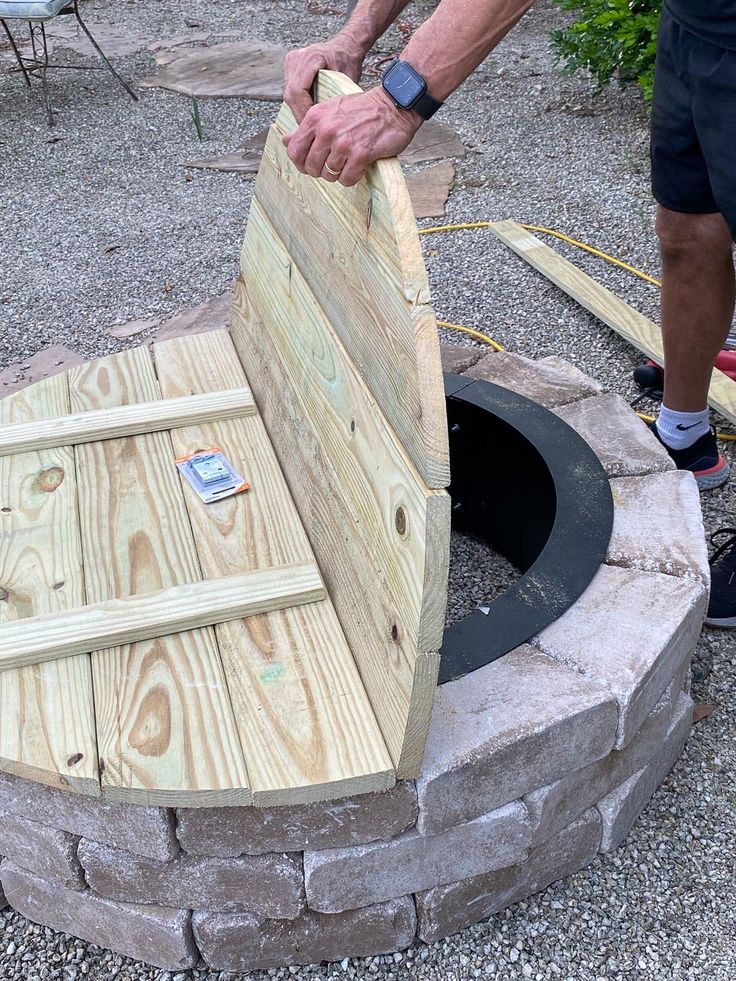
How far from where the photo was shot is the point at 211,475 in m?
2.04

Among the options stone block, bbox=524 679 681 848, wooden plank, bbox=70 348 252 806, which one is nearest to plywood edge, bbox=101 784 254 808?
wooden plank, bbox=70 348 252 806

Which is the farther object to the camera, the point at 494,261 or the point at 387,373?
the point at 494,261

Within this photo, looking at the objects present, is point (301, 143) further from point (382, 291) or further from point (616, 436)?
point (616, 436)

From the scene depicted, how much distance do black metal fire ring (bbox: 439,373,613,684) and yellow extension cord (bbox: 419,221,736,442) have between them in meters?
0.86

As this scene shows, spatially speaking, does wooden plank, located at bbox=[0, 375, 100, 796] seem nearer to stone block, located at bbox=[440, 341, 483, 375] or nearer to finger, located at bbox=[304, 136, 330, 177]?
finger, located at bbox=[304, 136, 330, 177]

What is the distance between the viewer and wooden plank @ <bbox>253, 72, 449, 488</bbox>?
1224 millimetres

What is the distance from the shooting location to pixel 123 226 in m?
4.80

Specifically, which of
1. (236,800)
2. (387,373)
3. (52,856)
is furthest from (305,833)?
(387,373)

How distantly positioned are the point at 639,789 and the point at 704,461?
1.28 metres

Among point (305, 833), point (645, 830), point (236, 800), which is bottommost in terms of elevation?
point (645, 830)

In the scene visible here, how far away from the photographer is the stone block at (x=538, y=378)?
2445 mm

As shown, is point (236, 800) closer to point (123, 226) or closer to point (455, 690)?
point (455, 690)

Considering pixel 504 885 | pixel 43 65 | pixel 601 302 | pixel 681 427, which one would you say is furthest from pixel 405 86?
pixel 43 65

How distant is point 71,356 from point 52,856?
2.52 meters
